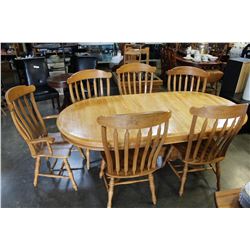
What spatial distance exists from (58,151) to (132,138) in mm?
831

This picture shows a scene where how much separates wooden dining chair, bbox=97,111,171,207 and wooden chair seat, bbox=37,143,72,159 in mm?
510

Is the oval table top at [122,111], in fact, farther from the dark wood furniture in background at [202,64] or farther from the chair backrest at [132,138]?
the dark wood furniture in background at [202,64]

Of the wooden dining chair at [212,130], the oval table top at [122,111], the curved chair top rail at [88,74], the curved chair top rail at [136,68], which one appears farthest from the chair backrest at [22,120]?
the wooden dining chair at [212,130]

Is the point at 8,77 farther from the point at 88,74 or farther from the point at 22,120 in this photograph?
the point at 22,120

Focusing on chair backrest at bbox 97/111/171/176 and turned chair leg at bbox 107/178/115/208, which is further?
turned chair leg at bbox 107/178/115/208

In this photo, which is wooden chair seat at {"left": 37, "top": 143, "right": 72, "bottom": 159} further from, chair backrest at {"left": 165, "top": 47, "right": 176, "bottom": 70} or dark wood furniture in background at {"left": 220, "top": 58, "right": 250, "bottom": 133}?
chair backrest at {"left": 165, "top": 47, "right": 176, "bottom": 70}

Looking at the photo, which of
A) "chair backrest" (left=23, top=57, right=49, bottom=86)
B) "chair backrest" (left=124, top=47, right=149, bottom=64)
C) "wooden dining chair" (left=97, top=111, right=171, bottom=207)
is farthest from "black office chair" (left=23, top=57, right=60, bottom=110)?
"wooden dining chair" (left=97, top=111, right=171, bottom=207)

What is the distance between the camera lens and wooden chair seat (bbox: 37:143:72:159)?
188cm

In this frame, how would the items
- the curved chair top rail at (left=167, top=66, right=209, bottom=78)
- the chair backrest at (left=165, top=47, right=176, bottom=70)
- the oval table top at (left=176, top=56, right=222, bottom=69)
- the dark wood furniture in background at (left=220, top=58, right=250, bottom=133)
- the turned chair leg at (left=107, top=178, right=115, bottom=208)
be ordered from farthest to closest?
the chair backrest at (left=165, top=47, right=176, bottom=70) → the oval table top at (left=176, top=56, right=222, bottom=69) → the dark wood furniture in background at (left=220, top=58, right=250, bottom=133) → the curved chair top rail at (left=167, top=66, right=209, bottom=78) → the turned chair leg at (left=107, top=178, right=115, bottom=208)

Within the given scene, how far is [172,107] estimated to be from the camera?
2.00 meters

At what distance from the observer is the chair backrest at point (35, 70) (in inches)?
142

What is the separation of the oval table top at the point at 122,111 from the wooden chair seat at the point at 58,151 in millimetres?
343

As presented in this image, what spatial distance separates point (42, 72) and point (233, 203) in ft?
11.8
